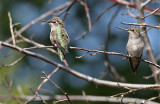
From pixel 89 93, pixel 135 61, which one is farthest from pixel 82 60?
pixel 135 61

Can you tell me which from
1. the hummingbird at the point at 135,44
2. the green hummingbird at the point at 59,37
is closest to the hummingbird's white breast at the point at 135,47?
the hummingbird at the point at 135,44

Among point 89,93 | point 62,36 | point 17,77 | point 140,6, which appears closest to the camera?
point 140,6

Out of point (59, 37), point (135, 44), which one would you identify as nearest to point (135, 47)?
point (135, 44)

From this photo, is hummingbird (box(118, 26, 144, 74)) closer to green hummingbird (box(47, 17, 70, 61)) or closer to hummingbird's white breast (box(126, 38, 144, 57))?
hummingbird's white breast (box(126, 38, 144, 57))

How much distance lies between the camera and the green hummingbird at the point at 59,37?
384 centimetres

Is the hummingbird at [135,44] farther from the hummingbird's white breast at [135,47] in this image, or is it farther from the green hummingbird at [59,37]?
the green hummingbird at [59,37]

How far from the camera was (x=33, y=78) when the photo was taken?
6418mm

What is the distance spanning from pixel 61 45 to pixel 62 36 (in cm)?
28

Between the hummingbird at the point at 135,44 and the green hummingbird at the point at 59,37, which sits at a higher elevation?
the green hummingbird at the point at 59,37

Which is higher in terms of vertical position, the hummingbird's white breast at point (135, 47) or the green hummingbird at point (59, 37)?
the green hummingbird at point (59, 37)

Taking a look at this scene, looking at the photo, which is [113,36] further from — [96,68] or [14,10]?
[14,10]

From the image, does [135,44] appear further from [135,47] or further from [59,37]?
[59,37]

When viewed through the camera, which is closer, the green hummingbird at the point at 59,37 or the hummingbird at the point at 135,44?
the green hummingbird at the point at 59,37

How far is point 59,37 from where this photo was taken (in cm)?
403
